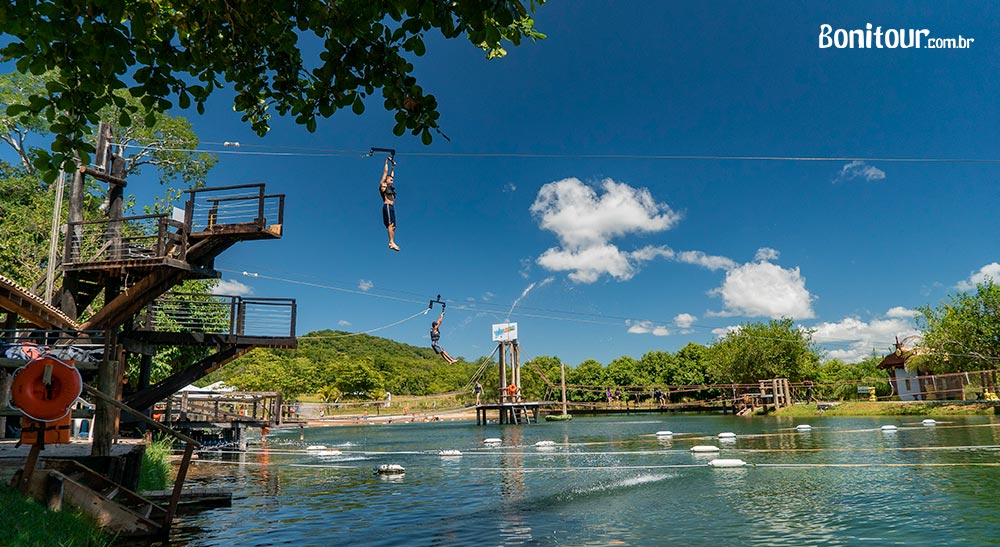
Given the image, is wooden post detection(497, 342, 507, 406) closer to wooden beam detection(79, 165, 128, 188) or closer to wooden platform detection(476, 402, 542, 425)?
wooden platform detection(476, 402, 542, 425)

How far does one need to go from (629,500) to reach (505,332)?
54265mm

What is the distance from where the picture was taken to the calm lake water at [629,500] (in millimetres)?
9562

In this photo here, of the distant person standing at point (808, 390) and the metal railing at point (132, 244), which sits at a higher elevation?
the metal railing at point (132, 244)

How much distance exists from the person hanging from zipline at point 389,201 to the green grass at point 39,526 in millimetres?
6201

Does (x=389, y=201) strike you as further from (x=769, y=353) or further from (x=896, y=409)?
(x=769, y=353)

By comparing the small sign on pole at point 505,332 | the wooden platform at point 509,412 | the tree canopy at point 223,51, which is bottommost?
the wooden platform at point 509,412

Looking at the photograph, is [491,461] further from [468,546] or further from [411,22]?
[411,22]

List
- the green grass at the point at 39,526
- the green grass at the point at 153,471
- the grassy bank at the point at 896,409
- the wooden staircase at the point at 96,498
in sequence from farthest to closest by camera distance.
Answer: the grassy bank at the point at 896,409 < the green grass at the point at 153,471 < the wooden staircase at the point at 96,498 < the green grass at the point at 39,526

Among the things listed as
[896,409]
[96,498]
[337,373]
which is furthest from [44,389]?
[337,373]

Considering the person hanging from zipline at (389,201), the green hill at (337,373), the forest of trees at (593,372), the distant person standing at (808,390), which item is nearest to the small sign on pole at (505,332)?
the forest of trees at (593,372)

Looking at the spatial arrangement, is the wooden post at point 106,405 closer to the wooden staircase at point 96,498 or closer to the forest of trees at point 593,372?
the wooden staircase at point 96,498

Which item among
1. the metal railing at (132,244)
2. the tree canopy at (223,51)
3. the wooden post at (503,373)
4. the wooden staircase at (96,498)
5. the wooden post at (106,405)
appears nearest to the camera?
the tree canopy at (223,51)

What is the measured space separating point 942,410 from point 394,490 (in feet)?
128

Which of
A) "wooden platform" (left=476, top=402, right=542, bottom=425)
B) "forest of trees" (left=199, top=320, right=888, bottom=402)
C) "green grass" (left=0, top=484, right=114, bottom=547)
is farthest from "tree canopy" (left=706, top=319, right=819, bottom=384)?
"green grass" (left=0, top=484, right=114, bottom=547)
